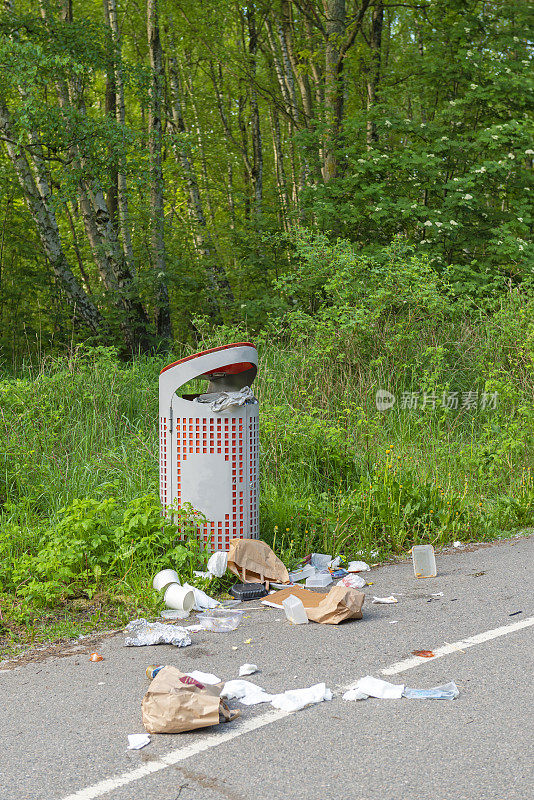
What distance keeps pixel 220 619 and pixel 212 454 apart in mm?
1187

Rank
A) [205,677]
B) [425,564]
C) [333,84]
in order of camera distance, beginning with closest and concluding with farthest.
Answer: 1. [205,677]
2. [425,564]
3. [333,84]

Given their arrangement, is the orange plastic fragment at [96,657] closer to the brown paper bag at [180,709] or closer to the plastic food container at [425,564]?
the brown paper bag at [180,709]

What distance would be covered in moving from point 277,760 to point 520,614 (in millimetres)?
2455

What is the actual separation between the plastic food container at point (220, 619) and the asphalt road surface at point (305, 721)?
3.0 inches

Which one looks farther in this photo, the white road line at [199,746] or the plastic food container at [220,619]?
the plastic food container at [220,619]

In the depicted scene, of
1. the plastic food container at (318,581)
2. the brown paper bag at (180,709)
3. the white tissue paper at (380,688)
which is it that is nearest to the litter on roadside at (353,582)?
the plastic food container at (318,581)

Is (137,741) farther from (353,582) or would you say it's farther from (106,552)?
(353,582)

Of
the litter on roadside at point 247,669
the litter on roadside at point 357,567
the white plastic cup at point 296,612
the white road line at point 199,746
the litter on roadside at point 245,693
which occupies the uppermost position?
the white road line at point 199,746

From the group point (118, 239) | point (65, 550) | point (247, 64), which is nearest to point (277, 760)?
point (65, 550)

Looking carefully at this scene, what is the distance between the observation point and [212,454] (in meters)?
5.66

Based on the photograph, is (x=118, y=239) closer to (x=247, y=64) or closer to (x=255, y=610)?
(x=247, y=64)

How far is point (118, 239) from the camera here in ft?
54.5

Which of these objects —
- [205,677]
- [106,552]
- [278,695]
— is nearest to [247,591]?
[106,552]

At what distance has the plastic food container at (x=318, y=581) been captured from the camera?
575 cm
